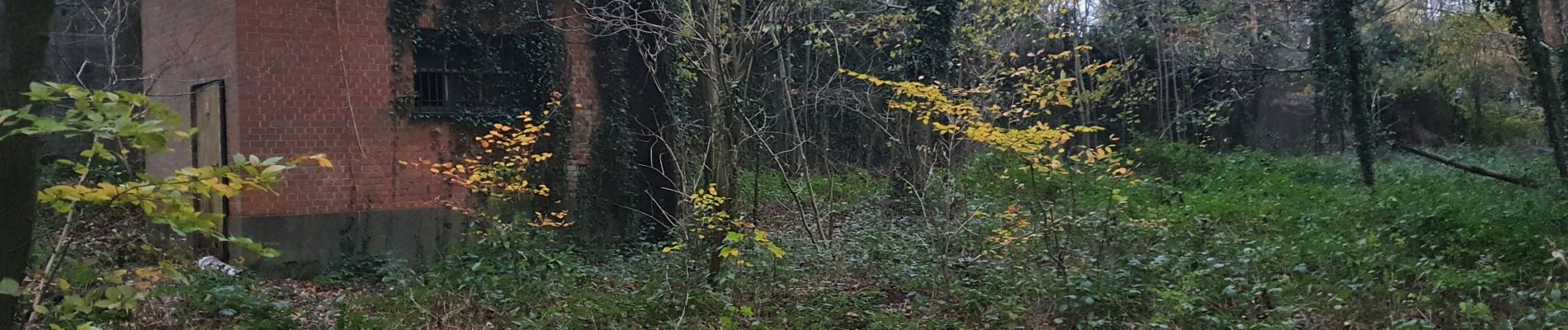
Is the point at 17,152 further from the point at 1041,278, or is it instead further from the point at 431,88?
the point at 431,88

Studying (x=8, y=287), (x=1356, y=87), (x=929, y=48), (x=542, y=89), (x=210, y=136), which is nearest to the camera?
(x=8, y=287)

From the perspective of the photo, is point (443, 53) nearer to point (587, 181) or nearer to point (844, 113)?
point (587, 181)

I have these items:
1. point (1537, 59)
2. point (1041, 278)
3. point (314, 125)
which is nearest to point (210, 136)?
point (314, 125)

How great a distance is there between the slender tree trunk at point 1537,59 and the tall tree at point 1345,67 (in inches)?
123

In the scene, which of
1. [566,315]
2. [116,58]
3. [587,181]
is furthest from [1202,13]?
[116,58]

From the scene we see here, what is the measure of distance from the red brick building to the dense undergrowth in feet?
1.78

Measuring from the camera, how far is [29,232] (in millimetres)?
3877

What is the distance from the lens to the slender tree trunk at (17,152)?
377 cm

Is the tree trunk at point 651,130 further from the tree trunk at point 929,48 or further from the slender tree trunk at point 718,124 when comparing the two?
the tree trunk at point 929,48

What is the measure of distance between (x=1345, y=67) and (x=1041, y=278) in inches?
357

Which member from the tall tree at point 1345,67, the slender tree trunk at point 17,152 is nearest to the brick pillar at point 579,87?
the slender tree trunk at point 17,152

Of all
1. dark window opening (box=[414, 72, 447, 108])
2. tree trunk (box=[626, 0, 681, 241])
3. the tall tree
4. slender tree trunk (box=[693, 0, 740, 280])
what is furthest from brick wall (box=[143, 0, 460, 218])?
the tall tree

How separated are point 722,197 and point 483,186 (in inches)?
131

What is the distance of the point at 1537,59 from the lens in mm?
10172
